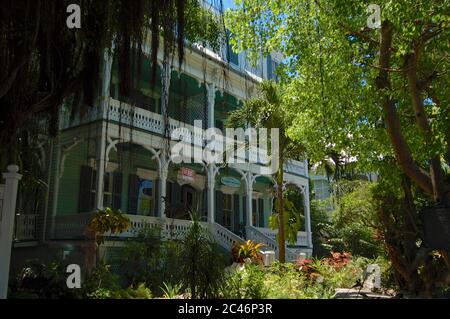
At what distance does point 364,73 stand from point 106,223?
7281 mm

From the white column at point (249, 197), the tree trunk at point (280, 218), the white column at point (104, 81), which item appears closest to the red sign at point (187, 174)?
the white column at point (249, 197)

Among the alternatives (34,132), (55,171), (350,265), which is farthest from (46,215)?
(350,265)

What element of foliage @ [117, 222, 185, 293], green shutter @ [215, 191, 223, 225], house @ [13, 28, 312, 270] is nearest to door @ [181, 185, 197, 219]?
house @ [13, 28, 312, 270]

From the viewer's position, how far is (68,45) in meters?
6.12

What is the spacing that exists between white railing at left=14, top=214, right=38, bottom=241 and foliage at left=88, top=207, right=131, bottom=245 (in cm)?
358

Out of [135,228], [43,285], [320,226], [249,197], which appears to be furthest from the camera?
[320,226]

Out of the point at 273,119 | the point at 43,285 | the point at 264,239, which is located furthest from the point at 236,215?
the point at 43,285

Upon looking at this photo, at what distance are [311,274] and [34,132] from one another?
24.4 ft

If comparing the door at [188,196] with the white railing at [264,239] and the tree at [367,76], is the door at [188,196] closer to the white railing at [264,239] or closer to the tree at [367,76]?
the white railing at [264,239]

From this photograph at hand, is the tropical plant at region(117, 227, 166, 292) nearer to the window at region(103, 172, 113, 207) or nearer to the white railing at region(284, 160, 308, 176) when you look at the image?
the window at region(103, 172, 113, 207)

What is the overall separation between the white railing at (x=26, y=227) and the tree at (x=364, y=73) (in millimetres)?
9229

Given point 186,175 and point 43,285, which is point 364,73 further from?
point 186,175

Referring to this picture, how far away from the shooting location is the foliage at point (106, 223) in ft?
38.4

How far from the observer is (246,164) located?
63.2 ft
